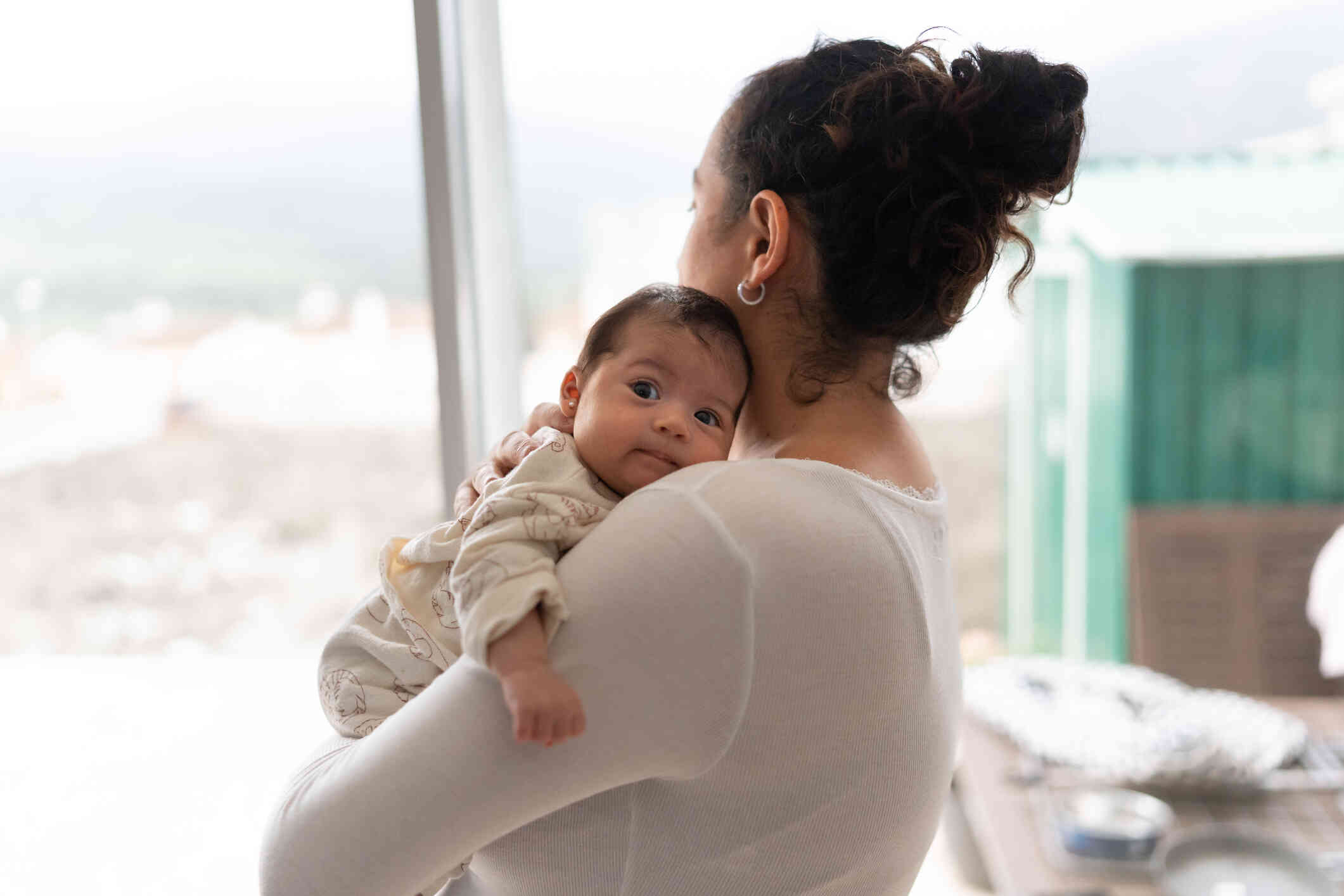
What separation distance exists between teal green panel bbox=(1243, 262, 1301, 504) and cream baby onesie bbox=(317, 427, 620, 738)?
306 centimetres

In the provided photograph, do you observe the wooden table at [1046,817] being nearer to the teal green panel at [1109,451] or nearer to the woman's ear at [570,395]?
the teal green panel at [1109,451]


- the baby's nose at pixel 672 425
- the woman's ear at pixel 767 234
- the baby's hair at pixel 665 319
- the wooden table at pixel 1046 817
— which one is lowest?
the wooden table at pixel 1046 817

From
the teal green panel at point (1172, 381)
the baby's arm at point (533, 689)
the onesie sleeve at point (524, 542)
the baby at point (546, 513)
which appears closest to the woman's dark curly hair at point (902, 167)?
the baby at point (546, 513)

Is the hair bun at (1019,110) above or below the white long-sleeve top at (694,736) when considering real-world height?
above

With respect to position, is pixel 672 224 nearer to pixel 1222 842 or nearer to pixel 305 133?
pixel 305 133

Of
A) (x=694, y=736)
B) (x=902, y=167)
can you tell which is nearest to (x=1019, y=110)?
(x=902, y=167)

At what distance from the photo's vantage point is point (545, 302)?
6.02 feet

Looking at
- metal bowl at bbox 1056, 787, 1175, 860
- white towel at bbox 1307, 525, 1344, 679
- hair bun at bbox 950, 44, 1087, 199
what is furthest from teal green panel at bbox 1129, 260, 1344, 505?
hair bun at bbox 950, 44, 1087, 199

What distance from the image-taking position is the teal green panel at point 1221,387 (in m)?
3.11

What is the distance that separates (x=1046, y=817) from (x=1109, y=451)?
1575 millimetres

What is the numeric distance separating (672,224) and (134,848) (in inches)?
62.1

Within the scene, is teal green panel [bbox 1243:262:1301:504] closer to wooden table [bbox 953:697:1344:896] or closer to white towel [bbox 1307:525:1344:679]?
white towel [bbox 1307:525:1344:679]

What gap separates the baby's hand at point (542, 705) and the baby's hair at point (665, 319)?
0.30 m

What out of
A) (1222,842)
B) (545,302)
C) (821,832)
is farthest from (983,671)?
(821,832)
